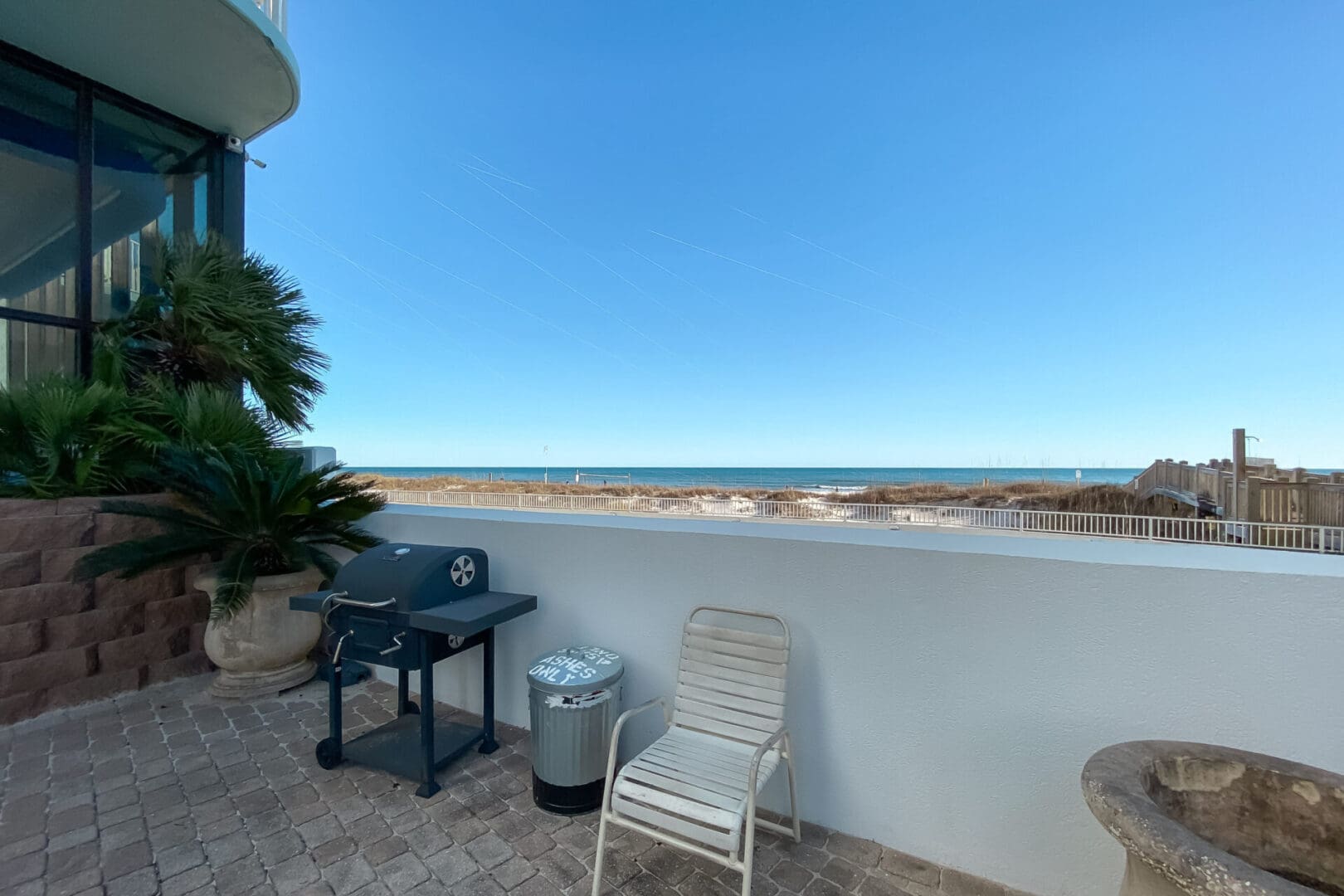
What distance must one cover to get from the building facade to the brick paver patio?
4.04m

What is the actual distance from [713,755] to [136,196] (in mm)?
7769

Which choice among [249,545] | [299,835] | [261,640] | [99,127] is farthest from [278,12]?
[299,835]

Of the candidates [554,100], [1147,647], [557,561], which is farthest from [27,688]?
[554,100]

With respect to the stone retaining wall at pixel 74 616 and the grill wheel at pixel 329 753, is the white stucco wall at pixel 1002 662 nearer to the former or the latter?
the grill wheel at pixel 329 753

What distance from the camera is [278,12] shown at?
5191 mm

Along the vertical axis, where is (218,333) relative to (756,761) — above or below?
above

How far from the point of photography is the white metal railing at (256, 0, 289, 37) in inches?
197

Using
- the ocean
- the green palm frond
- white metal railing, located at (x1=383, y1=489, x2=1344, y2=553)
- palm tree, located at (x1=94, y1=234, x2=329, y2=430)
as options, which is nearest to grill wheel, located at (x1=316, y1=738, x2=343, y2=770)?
the green palm frond

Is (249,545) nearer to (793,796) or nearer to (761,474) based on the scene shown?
(793,796)

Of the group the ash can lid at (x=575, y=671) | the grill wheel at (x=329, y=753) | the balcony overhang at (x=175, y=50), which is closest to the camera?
the ash can lid at (x=575, y=671)

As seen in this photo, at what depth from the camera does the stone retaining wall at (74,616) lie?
3180 mm

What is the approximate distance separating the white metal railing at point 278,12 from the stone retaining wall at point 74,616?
4.76m

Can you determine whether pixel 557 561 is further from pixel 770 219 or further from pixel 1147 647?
pixel 770 219

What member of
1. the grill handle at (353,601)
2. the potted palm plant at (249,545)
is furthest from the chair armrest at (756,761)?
the potted palm plant at (249,545)
